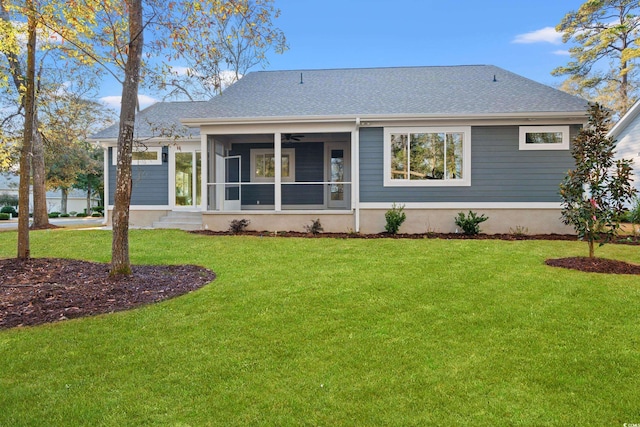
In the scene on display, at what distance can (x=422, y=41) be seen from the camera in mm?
20750

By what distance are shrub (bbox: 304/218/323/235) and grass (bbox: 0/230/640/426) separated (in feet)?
15.1

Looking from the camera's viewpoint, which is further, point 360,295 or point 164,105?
point 164,105

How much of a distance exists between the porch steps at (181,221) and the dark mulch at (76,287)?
481 cm

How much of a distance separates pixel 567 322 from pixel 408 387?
2.23 metres

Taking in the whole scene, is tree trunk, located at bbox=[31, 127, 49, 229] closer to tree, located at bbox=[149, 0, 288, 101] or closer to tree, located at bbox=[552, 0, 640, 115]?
tree, located at bbox=[149, 0, 288, 101]

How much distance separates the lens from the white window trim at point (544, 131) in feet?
34.3

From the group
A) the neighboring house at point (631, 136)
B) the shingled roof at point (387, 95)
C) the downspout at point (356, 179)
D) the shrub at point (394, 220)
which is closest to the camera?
the shrub at point (394, 220)

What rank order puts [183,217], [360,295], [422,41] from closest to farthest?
[360,295]
[183,217]
[422,41]

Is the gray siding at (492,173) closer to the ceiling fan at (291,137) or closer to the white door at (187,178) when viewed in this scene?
the ceiling fan at (291,137)

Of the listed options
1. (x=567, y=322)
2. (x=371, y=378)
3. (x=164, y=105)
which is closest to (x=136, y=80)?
(x=371, y=378)

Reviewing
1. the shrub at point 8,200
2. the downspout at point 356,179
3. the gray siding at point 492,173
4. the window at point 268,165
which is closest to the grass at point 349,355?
the downspout at point 356,179

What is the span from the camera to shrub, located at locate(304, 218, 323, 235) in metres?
10.6

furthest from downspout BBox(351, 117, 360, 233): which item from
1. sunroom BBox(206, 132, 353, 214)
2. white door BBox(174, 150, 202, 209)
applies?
white door BBox(174, 150, 202, 209)

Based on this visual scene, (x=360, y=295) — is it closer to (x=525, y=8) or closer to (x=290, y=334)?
(x=290, y=334)
